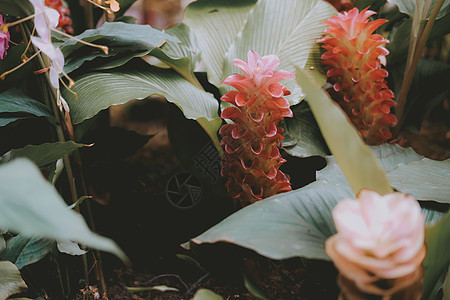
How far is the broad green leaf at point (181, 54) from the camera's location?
0.88 meters

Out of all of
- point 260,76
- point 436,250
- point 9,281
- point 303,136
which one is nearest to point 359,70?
point 303,136

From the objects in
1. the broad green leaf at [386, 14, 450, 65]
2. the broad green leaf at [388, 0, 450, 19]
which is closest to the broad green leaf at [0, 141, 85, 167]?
the broad green leaf at [388, 0, 450, 19]

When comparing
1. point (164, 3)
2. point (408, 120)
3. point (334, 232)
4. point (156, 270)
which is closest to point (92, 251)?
point (156, 270)

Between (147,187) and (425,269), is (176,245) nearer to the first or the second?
(147,187)

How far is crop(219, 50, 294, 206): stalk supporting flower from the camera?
2.42 feet

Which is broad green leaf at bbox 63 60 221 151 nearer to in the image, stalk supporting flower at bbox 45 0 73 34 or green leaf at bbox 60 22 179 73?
green leaf at bbox 60 22 179 73

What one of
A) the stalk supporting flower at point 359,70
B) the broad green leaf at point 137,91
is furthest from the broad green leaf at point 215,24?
the stalk supporting flower at point 359,70

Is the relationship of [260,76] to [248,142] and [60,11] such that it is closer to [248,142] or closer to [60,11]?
[248,142]

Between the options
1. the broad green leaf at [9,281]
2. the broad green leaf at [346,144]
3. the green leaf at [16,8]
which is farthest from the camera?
the green leaf at [16,8]

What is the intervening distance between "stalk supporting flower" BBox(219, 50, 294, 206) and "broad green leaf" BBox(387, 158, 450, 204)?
225 mm

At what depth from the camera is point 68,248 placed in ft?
2.28

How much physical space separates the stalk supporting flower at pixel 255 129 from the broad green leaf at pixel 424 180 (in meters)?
0.22

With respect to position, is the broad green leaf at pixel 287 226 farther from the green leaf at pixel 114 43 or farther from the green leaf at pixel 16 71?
the green leaf at pixel 16 71

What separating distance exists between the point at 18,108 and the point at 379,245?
67cm
